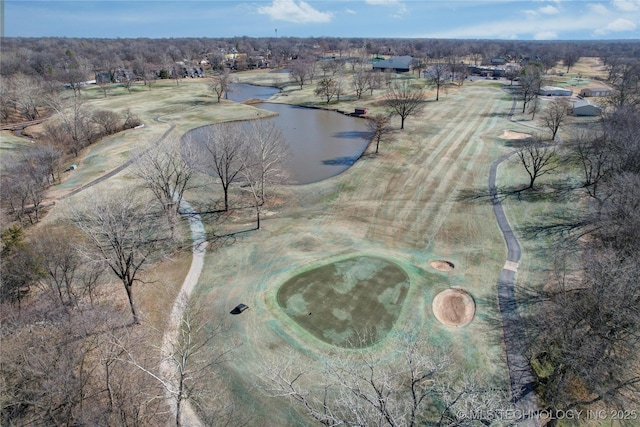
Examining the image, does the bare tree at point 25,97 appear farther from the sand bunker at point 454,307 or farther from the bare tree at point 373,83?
the sand bunker at point 454,307

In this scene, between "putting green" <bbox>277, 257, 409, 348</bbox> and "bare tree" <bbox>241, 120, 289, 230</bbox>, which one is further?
"bare tree" <bbox>241, 120, 289, 230</bbox>

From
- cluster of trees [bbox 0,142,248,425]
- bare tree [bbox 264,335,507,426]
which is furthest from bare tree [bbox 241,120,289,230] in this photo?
bare tree [bbox 264,335,507,426]

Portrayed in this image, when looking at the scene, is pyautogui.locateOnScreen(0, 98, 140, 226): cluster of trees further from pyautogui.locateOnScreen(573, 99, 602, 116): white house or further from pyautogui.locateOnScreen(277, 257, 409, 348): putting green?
pyautogui.locateOnScreen(573, 99, 602, 116): white house

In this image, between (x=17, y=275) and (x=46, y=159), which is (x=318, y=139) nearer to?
(x=46, y=159)

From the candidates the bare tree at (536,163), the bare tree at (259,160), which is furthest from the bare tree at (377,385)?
the bare tree at (536,163)

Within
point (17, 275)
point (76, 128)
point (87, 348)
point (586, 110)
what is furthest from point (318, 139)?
point (586, 110)
